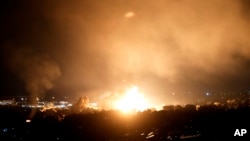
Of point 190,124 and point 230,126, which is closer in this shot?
point 230,126

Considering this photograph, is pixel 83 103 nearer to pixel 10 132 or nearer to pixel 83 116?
pixel 83 116

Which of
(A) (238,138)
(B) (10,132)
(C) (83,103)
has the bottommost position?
(A) (238,138)

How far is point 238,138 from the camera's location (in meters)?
104

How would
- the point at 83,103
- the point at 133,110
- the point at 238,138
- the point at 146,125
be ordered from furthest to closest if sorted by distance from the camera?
the point at 83,103
the point at 133,110
the point at 146,125
the point at 238,138

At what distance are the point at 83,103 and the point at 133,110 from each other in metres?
31.8

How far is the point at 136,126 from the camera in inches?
6073

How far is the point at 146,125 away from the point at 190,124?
61.1ft

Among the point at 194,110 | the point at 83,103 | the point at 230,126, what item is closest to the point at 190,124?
the point at 230,126

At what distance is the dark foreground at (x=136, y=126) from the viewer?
12800 cm

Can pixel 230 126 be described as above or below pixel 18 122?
below

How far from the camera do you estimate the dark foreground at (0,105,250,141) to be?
128 m

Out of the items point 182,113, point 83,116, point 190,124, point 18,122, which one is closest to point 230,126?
point 190,124

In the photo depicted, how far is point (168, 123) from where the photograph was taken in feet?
514

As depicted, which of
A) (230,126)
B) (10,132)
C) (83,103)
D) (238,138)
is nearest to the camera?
(238,138)
